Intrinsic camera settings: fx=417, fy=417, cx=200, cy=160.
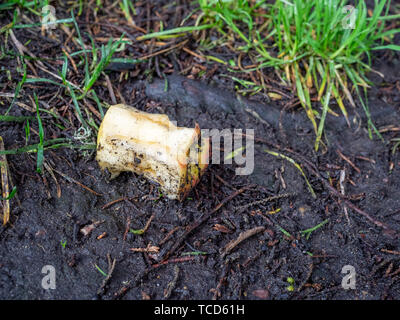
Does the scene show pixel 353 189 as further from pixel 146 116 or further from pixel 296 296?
pixel 146 116

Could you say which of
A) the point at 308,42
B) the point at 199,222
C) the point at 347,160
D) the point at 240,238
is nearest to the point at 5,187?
the point at 199,222

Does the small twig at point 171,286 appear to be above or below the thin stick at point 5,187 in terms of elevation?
below

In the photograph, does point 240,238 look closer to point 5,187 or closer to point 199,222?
point 199,222

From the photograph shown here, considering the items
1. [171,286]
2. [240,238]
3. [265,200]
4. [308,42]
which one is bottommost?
[171,286]

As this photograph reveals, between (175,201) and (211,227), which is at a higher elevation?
(175,201)

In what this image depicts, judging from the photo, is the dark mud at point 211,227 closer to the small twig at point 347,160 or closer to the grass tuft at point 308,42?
the small twig at point 347,160

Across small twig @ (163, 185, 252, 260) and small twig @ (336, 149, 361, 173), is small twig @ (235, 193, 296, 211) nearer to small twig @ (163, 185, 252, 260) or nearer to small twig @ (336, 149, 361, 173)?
small twig @ (163, 185, 252, 260)

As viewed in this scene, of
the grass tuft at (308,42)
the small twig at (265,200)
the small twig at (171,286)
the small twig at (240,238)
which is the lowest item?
the small twig at (171,286)

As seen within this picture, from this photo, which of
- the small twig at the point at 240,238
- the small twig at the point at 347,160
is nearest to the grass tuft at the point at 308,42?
the small twig at the point at 347,160
